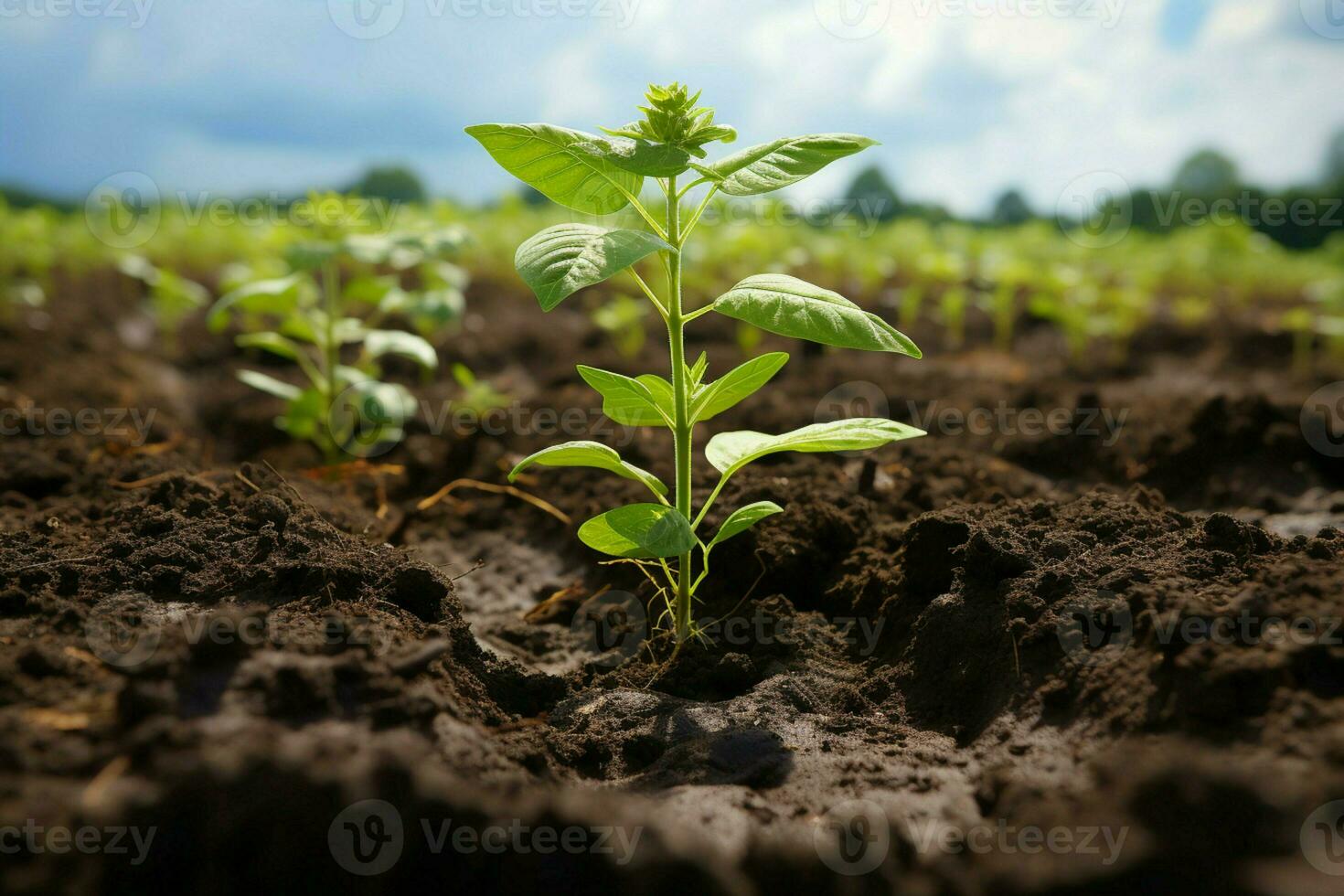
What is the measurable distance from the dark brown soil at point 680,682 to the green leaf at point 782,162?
90cm

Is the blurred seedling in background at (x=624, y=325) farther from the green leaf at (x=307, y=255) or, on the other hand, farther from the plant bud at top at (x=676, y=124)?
the plant bud at top at (x=676, y=124)

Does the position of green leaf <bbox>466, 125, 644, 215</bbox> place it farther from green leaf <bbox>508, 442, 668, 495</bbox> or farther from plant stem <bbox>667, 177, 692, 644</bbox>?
green leaf <bbox>508, 442, 668, 495</bbox>

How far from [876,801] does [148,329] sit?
6.75 m

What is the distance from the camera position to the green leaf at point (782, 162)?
169 cm

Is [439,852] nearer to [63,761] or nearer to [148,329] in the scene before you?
[63,761]

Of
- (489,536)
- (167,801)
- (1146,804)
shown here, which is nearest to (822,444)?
(1146,804)

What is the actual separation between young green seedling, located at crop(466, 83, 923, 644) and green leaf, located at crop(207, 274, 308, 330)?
5.36 ft

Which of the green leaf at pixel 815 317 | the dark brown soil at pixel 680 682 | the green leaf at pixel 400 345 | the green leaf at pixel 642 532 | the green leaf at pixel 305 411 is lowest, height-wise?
the dark brown soil at pixel 680 682

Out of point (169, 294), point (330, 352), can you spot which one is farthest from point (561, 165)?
point (169, 294)

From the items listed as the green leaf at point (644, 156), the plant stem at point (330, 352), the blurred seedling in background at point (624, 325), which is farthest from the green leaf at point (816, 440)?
the blurred seedling in background at point (624, 325)

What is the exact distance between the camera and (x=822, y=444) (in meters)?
1.75

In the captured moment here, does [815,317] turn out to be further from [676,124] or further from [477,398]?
[477,398]

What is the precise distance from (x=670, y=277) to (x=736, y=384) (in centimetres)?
27

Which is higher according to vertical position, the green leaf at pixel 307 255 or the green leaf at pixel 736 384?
the green leaf at pixel 307 255
